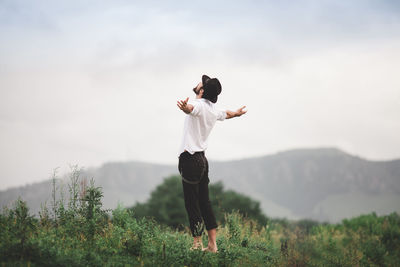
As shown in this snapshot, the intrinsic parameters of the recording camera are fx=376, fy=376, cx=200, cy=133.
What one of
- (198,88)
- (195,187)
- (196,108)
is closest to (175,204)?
(195,187)

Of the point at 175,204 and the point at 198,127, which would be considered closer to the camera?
the point at 198,127

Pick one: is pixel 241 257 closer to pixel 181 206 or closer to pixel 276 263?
pixel 276 263

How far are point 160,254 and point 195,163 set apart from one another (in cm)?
138

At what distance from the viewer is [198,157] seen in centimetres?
566

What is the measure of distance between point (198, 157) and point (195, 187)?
0.47 m

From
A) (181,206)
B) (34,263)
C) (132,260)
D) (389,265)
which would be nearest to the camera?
(34,263)

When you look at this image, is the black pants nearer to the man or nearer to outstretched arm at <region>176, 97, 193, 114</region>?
the man

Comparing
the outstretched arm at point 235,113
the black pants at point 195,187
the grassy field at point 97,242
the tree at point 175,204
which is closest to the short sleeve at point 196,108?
the black pants at point 195,187

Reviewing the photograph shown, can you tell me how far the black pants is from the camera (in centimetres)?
562

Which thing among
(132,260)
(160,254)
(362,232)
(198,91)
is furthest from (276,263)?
(362,232)

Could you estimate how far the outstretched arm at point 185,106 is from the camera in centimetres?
510

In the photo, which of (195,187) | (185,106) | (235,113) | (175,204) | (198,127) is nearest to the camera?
(185,106)

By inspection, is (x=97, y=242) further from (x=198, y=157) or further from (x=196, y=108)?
(x=196, y=108)

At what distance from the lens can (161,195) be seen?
4838 cm
